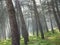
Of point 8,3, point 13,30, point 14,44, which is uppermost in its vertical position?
point 8,3

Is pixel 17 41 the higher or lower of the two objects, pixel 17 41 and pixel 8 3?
the lower

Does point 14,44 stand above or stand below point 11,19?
below

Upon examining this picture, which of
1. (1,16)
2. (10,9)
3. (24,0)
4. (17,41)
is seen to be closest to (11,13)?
(10,9)

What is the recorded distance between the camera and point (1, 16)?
35938 millimetres

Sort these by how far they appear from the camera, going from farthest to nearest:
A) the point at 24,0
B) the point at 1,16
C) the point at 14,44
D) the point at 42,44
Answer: the point at 24,0
the point at 1,16
the point at 14,44
the point at 42,44

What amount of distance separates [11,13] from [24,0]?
28.2m

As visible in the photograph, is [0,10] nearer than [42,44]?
No

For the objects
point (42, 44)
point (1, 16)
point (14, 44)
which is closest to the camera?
point (42, 44)

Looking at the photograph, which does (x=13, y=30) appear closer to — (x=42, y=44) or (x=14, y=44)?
(x=14, y=44)

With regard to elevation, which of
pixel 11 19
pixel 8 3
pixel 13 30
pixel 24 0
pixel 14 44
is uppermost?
pixel 24 0

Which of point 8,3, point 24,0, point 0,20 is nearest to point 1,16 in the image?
point 0,20

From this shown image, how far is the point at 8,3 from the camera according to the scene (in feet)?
38.9

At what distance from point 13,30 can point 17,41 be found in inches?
31.2

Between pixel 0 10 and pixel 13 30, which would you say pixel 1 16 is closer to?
pixel 0 10
